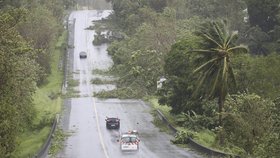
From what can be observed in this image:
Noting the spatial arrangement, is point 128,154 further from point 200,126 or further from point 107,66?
point 107,66

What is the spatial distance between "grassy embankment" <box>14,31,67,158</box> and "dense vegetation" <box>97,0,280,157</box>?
10.5m

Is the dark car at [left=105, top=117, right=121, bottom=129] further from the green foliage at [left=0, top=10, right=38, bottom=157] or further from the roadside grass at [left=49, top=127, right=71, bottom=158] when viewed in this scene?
the green foliage at [left=0, top=10, right=38, bottom=157]

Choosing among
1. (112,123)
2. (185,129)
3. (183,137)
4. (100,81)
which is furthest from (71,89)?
(183,137)

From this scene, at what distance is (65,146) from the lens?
45344 millimetres

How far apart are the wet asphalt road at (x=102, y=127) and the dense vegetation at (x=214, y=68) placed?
12.1ft

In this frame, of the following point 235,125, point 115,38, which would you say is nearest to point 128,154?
point 235,125

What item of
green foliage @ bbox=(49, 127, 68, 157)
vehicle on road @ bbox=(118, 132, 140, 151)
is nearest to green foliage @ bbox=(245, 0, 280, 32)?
green foliage @ bbox=(49, 127, 68, 157)

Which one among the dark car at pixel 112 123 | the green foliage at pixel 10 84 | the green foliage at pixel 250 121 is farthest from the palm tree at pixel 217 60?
the dark car at pixel 112 123

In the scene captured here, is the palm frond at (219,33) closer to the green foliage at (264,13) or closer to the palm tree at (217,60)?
the palm tree at (217,60)

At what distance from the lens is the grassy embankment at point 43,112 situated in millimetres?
45531

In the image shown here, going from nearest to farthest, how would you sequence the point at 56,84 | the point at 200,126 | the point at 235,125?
the point at 235,125
the point at 200,126
the point at 56,84

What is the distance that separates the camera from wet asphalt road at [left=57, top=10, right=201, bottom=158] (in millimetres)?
42031

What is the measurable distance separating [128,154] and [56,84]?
43385 millimetres

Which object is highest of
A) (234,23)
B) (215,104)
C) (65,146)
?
(234,23)
